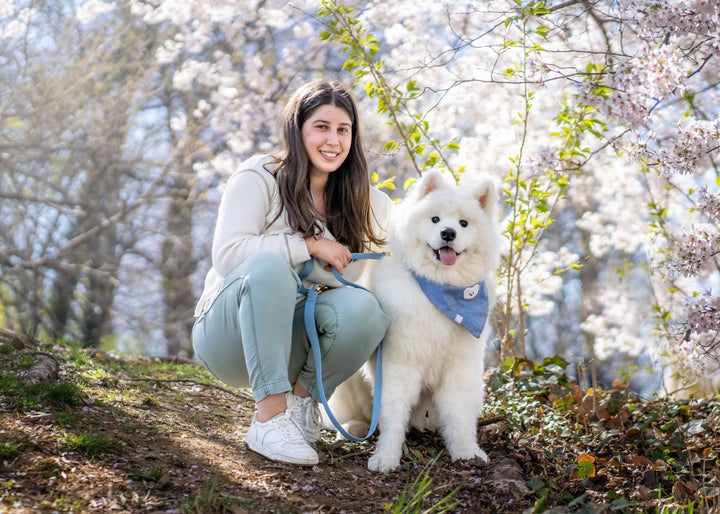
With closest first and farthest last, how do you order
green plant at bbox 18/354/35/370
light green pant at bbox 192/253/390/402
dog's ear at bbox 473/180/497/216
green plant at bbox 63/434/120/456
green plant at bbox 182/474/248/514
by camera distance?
green plant at bbox 182/474/248/514, green plant at bbox 63/434/120/456, light green pant at bbox 192/253/390/402, dog's ear at bbox 473/180/497/216, green plant at bbox 18/354/35/370

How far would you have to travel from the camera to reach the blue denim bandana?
2.72 metres

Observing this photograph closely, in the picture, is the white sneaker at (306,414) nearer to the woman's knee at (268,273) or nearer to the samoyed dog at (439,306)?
the samoyed dog at (439,306)

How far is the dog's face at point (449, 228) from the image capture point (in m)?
2.72

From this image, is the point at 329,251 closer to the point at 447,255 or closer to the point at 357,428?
the point at 447,255

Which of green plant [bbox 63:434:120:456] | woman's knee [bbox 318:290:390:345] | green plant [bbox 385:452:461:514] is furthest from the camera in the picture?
woman's knee [bbox 318:290:390:345]

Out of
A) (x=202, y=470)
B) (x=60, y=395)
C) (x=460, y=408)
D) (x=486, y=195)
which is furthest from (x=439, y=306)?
(x=60, y=395)

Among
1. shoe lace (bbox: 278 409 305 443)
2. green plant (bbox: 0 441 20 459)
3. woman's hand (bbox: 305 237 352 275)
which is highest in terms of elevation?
woman's hand (bbox: 305 237 352 275)

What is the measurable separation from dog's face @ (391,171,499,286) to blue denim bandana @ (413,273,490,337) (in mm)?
29

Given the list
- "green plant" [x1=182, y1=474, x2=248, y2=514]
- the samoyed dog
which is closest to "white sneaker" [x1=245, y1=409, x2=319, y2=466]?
the samoyed dog

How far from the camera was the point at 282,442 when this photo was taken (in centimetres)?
240

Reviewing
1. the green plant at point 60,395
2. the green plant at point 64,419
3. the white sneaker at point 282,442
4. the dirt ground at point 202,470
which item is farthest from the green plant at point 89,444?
the white sneaker at point 282,442

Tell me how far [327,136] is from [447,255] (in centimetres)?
76

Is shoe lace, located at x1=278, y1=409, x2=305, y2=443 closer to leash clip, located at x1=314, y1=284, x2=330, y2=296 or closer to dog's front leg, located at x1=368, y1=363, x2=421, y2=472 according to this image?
dog's front leg, located at x1=368, y1=363, x2=421, y2=472

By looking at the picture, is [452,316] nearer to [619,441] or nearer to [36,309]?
[619,441]
